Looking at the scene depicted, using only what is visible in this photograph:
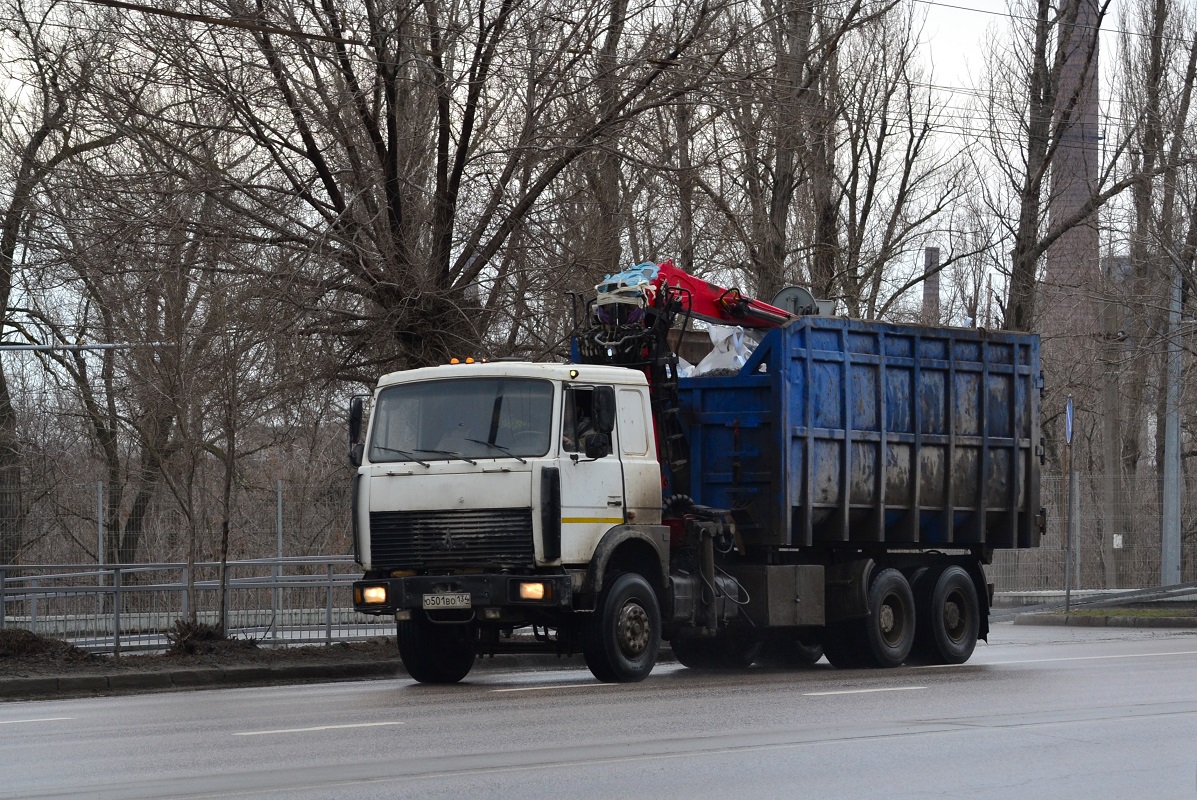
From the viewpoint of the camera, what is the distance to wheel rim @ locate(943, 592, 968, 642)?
727 inches

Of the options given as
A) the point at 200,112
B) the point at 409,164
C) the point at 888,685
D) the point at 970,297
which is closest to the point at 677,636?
the point at 888,685

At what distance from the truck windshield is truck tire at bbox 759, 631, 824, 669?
5097mm

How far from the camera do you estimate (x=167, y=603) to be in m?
19.7

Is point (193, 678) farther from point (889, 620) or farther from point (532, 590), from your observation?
point (889, 620)

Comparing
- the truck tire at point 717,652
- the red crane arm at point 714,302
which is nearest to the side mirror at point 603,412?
the red crane arm at point 714,302

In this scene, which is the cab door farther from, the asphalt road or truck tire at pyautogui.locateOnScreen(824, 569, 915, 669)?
truck tire at pyautogui.locateOnScreen(824, 569, 915, 669)

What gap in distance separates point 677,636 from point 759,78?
270 inches

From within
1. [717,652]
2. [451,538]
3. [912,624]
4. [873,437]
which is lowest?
[717,652]

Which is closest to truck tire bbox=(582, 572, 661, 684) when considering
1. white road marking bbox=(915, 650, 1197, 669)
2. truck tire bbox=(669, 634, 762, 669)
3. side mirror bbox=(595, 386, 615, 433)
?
side mirror bbox=(595, 386, 615, 433)

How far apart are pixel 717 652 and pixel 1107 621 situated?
1075 cm

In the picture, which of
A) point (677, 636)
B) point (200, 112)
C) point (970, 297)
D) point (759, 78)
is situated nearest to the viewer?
point (677, 636)

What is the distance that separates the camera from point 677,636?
17.6m

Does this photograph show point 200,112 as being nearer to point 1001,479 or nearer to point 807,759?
point 1001,479

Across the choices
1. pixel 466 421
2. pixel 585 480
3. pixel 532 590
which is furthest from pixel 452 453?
pixel 532 590
